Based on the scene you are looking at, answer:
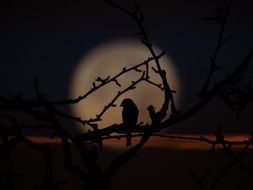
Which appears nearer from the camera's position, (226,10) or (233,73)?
(233,73)

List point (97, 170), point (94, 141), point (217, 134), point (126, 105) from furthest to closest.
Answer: point (126, 105) → point (217, 134) → point (94, 141) → point (97, 170)

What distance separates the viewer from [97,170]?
295cm

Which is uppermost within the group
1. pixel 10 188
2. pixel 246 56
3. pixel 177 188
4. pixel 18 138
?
pixel 246 56

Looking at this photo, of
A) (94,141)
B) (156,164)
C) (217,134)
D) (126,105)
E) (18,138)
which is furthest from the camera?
(156,164)

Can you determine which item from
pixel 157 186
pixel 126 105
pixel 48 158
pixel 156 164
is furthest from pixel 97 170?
pixel 156 164

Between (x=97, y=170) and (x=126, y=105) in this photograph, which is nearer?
(x=97, y=170)

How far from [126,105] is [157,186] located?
2181 inches

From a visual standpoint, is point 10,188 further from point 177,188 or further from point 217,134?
point 177,188

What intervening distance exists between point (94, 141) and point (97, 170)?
13.0 inches

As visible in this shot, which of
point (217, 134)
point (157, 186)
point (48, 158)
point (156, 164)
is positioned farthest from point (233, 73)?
point (156, 164)

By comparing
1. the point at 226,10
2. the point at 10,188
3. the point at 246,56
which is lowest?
the point at 10,188

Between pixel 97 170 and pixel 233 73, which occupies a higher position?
pixel 233 73

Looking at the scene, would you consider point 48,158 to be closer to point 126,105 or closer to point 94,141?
point 94,141

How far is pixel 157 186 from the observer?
62.1 meters
